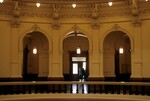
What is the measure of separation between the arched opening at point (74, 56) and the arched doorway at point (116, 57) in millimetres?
2607

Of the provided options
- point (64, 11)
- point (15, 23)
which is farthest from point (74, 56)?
point (15, 23)

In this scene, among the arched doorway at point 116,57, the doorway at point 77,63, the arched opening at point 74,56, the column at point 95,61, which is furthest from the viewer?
the doorway at point 77,63

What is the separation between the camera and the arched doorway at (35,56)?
22598mm

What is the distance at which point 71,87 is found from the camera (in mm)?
14391

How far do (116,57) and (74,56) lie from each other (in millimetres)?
3605

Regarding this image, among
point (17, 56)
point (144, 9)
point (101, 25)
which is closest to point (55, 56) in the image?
point (17, 56)

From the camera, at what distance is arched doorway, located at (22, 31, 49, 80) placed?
22.6 metres

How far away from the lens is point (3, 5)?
62.8 ft

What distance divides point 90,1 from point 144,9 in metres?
3.61

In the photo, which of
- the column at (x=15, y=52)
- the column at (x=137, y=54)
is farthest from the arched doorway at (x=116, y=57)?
the column at (x=15, y=52)

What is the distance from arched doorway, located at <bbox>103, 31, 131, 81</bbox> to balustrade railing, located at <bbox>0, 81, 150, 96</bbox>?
7.19 meters

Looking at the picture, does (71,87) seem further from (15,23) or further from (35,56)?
(35,56)

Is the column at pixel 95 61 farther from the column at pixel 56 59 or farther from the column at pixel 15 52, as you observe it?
the column at pixel 15 52

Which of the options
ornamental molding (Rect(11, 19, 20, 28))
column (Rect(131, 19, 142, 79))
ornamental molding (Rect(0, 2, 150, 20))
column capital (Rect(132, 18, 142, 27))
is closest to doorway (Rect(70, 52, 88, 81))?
ornamental molding (Rect(0, 2, 150, 20))
